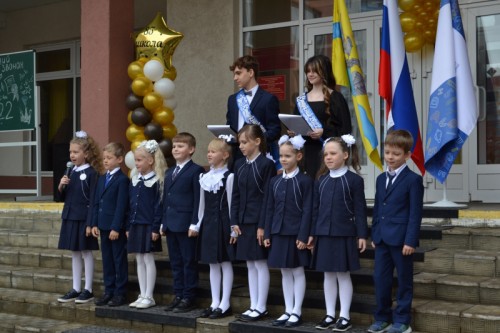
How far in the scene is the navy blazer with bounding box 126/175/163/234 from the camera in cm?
596

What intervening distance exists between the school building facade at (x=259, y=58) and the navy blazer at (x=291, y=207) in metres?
3.36

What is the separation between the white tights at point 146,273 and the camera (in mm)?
5949

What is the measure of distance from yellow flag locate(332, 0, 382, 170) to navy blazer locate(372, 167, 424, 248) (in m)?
1.99

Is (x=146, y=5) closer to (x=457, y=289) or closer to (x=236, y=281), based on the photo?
(x=236, y=281)

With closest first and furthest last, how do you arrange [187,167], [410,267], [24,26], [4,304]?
[410,267]
[187,167]
[4,304]
[24,26]

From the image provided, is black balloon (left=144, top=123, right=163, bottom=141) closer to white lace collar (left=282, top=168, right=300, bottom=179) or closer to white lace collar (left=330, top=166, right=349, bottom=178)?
white lace collar (left=282, top=168, right=300, bottom=179)

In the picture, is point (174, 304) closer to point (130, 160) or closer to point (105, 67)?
point (130, 160)

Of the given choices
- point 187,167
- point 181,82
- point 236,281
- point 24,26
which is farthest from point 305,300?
point 24,26

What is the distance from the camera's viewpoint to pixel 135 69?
831 centimetres

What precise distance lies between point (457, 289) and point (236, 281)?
185 cm

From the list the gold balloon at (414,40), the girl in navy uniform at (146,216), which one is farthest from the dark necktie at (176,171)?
the gold balloon at (414,40)

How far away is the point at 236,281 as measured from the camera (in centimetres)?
604

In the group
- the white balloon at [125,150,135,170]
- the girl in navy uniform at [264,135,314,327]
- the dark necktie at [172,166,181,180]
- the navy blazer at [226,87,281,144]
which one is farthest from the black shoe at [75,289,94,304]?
the navy blazer at [226,87,281,144]

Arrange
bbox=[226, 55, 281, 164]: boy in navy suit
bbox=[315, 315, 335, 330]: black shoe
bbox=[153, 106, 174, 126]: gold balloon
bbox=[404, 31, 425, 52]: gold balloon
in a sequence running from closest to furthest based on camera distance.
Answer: bbox=[315, 315, 335, 330]: black shoe < bbox=[226, 55, 281, 164]: boy in navy suit < bbox=[404, 31, 425, 52]: gold balloon < bbox=[153, 106, 174, 126]: gold balloon
